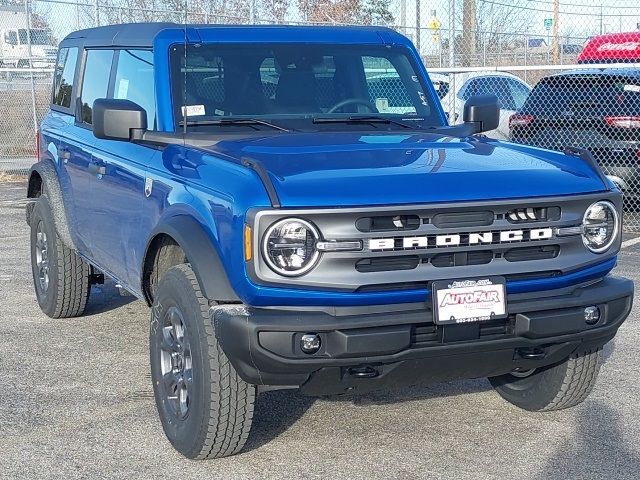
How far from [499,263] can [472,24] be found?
949 centimetres

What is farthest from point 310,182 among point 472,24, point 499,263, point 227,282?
point 472,24

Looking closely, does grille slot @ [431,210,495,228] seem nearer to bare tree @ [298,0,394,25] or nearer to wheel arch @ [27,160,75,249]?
wheel arch @ [27,160,75,249]

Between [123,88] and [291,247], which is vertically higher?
[123,88]

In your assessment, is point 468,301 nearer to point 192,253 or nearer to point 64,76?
point 192,253

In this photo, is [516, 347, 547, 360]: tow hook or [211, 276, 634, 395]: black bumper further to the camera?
[516, 347, 547, 360]: tow hook

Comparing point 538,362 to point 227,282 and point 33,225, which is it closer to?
point 227,282

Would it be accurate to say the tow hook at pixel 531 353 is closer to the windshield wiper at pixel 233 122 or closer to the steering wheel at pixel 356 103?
the windshield wiper at pixel 233 122

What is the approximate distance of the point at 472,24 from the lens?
13109 millimetres

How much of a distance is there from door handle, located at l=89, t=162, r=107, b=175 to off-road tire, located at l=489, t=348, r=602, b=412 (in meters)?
2.43

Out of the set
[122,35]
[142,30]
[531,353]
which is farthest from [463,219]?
[122,35]

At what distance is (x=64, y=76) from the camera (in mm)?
7164

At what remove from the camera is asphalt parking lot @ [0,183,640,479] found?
4.36 m

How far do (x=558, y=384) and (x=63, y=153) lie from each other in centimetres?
352

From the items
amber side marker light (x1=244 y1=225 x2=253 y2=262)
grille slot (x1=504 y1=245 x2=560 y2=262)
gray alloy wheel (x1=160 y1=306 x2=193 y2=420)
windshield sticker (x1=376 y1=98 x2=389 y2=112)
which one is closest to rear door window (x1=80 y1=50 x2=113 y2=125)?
windshield sticker (x1=376 y1=98 x2=389 y2=112)
